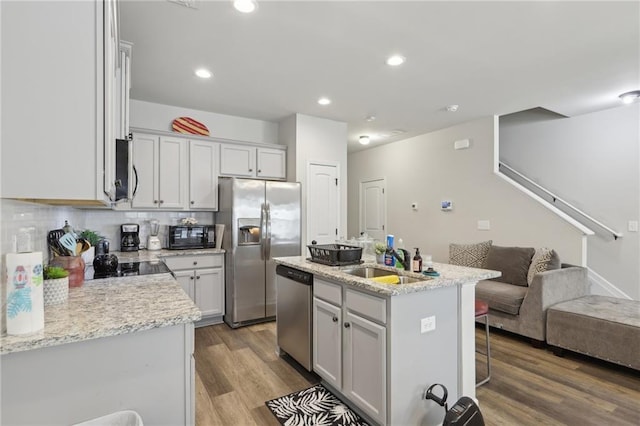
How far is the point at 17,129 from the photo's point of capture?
1.05 m

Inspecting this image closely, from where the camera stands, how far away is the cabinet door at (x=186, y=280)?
12.2 ft

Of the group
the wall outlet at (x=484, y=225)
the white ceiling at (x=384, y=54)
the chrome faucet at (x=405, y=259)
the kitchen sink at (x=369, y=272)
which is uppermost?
the white ceiling at (x=384, y=54)

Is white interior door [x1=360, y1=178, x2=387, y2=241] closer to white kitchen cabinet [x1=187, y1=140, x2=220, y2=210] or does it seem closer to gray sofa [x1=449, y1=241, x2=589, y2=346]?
gray sofa [x1=449, y1=241, x2=589, y2=346]

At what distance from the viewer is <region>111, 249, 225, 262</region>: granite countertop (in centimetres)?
323

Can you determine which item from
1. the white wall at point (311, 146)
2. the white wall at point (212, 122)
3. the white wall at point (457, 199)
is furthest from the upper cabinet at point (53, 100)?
the white wall at point (457, 199)

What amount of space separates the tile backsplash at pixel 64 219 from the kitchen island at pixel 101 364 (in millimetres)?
378

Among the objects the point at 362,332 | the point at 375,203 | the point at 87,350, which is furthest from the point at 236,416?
the point at 375,203

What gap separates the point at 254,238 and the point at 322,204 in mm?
1167

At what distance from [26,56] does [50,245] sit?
4.33 feet

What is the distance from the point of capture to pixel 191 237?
4.05m

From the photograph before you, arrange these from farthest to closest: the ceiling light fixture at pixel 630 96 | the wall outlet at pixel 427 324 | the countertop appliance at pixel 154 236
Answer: the countertop appliance at pixel 154 236 → the ceiling light fixture at pixel 630 96 → the wall outlet at pixel 427 324

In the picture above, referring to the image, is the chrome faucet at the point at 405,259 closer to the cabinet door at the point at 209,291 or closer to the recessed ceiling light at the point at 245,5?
the recessed ceiling light at the point at 245,5

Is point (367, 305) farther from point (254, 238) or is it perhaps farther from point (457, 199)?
point (457, 199)

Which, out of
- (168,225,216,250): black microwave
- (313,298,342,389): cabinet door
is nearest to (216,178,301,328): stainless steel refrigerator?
(168,225,216,250): black microwave
